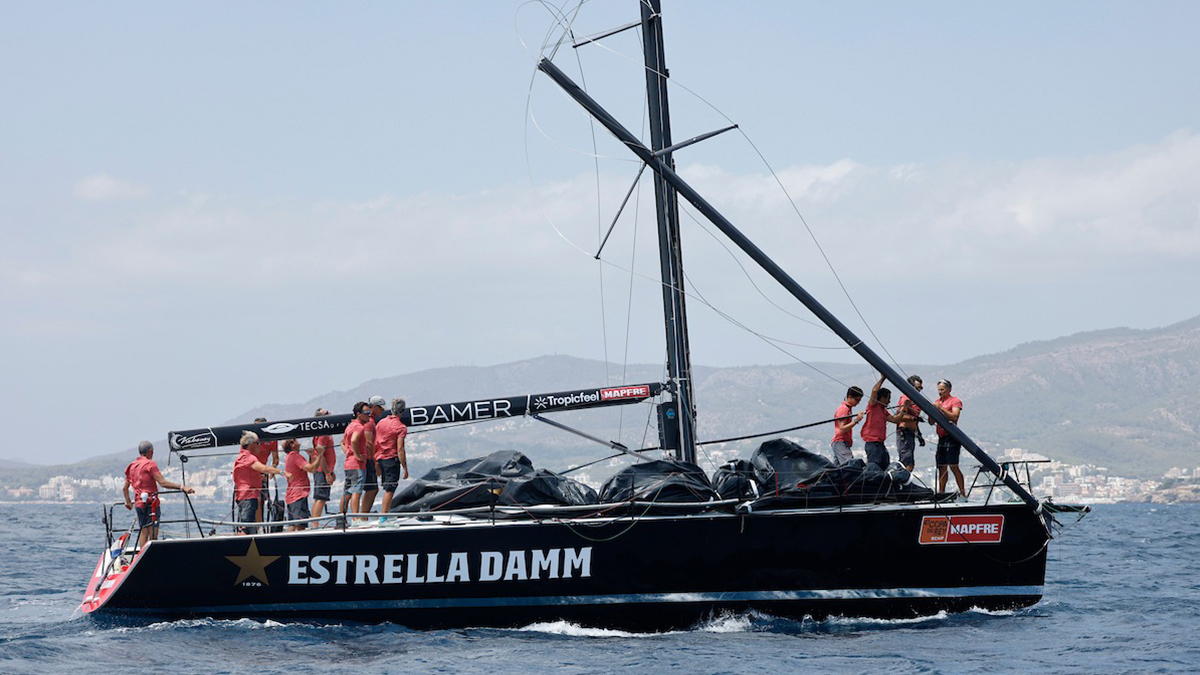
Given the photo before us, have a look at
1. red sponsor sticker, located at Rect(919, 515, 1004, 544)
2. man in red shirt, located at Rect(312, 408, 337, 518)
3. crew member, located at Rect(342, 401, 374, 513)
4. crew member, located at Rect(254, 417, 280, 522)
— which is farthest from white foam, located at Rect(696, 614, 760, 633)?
crew member, located at Rect(254, 417, 280, 522)

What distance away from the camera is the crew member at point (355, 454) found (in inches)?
620

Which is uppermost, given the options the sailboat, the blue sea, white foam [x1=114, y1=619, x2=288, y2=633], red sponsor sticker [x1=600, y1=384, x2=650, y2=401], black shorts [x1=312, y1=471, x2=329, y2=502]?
red sponsor sticker [x1=600, y1=384, x2=650, y2=401]

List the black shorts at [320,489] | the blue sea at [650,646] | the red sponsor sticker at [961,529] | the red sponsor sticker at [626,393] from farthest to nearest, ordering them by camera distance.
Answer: the red sponsor sticker at [626,393]
the black shorts at [320,489]
the red sponsor sticker at [961,529]
the blue sea at [650,646]

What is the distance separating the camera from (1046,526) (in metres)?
14.9

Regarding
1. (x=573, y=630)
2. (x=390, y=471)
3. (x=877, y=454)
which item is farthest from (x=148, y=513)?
(x=877, y=454)

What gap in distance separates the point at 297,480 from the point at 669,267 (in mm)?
5722

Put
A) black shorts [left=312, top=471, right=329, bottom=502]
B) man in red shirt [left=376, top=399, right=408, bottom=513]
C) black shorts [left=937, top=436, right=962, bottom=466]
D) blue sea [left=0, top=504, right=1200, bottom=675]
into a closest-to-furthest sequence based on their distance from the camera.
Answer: blue sea [left=0, top=504, right=1200, bottom=675]
man in red shirt [left=376, top=399, right=408, bottom=513]
black shorts [left=937, top=436, right=962, bottom=466]
black shorts [left=312, top=471, right=329, bottom=502]

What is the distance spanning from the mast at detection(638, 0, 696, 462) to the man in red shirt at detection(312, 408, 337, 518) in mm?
4456

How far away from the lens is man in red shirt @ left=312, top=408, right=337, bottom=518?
1603 cm

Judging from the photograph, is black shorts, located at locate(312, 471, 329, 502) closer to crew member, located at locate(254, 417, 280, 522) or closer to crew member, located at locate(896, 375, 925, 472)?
crew member, located at locate(254, 417, 280, 522)

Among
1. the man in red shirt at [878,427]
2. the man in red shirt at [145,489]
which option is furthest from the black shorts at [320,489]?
the man in red shirt at [878,427]

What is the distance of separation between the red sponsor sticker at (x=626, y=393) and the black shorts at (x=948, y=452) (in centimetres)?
387

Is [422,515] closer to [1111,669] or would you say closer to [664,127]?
[664,127]

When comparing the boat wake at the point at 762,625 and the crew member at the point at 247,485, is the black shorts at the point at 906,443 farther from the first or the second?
the crew member at the point at 247,485
